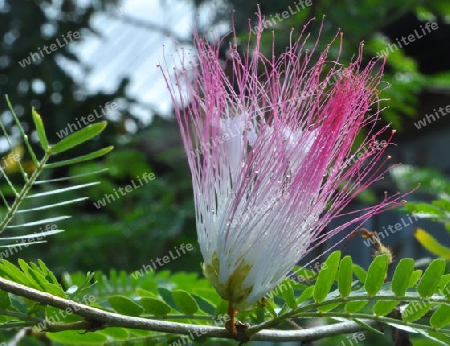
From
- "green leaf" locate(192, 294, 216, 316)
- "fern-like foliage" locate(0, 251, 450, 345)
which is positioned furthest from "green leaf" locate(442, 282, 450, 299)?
"green leaf" locate(192, 294, 216, 316)

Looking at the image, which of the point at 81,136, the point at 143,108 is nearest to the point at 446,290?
the point at 81,136

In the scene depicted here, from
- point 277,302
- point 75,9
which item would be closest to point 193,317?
point 277,302

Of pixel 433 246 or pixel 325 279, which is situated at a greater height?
pixel 325 279

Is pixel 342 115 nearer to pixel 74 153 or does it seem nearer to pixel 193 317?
pixel 193 317

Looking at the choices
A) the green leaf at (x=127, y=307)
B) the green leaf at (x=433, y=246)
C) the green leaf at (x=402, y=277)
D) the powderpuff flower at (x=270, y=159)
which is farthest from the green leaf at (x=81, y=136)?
the green leaf at (x=433, y=246)

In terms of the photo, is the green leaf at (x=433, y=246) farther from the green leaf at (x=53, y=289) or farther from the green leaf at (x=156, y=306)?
the green leaf at (x=53, y=289)

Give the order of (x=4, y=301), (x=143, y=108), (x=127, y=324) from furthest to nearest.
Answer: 1. (x=143, y=108)
2. (x=4, y=301)
3. (x=127, y=324)

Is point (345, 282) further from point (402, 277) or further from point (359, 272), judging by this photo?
point (359, 272)
